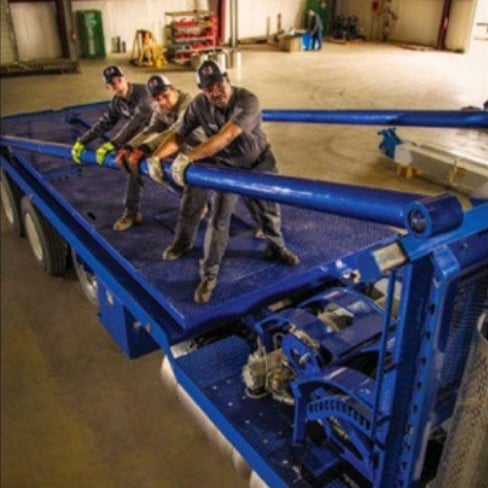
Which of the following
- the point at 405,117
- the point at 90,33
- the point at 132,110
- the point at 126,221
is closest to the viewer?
the point at 405,117

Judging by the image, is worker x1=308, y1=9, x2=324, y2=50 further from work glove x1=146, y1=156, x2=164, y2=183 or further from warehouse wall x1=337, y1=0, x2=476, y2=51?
work glove x1=146, y1=156, x2=164, y2=183

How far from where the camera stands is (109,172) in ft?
18.2

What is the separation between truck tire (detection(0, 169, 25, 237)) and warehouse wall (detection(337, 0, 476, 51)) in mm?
15529

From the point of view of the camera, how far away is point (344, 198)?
184 centimetres

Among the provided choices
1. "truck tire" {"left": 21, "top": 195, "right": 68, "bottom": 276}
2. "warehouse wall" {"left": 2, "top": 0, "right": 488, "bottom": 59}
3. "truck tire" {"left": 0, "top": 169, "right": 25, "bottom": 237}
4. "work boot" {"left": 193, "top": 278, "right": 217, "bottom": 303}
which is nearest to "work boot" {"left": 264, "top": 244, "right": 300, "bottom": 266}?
"work boot" {"left": 193, "top": 278, "right": 217, "bottom": 303}

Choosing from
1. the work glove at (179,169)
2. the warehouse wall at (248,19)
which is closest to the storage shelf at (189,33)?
the warehouse wall at (248,19)

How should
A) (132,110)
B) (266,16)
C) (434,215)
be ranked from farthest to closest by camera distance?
(266,16), (132,110), (434,215)

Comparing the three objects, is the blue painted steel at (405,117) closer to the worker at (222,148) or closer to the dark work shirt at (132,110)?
the worker at (222,148)

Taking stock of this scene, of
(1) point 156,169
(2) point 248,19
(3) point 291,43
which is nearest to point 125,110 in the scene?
(1) point 156,169

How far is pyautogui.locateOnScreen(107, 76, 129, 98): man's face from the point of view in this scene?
15.0 ft

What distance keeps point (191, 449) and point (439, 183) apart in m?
5.73

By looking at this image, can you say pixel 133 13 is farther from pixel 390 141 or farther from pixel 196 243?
pixel 196 243

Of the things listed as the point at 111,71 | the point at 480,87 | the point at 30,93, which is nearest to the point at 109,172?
the point at 111,71

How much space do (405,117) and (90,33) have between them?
1509cm
